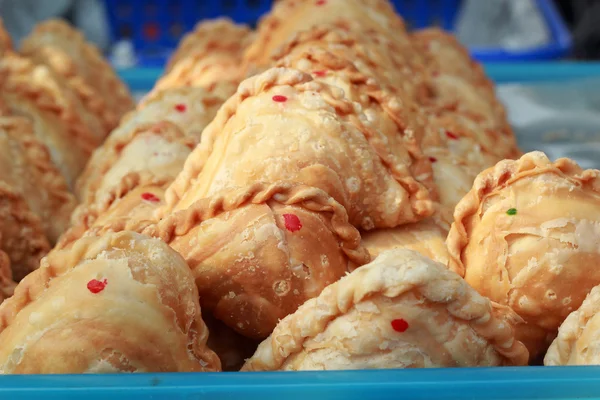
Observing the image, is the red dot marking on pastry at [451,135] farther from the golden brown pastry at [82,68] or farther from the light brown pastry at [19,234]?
the golden brown pastry at [82,68]

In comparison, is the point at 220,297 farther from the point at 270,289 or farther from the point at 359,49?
the point at 359,49

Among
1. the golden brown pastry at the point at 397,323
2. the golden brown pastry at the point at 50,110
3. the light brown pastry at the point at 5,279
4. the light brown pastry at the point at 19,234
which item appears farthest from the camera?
the golden brown pastry at the point at 50,110

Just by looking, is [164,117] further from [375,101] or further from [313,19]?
[375,101]

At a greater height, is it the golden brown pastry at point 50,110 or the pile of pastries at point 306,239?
the pile of pastries at point 306,239

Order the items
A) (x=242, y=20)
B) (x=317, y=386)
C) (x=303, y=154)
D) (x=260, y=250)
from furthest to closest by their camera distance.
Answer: (x=242, y=20), (x=303, y=154), (x=260, y=250), (x=317, y=386)

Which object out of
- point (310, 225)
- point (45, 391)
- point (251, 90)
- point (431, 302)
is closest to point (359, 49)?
point (251, 90)

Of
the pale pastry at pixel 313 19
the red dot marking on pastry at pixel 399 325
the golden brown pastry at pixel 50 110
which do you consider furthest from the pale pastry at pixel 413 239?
the golden brown pastry at pixel 50 110

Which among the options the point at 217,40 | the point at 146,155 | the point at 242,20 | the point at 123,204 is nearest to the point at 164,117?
the point at 146,155

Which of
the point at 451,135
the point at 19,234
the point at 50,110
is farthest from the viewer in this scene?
the point at 50,110
